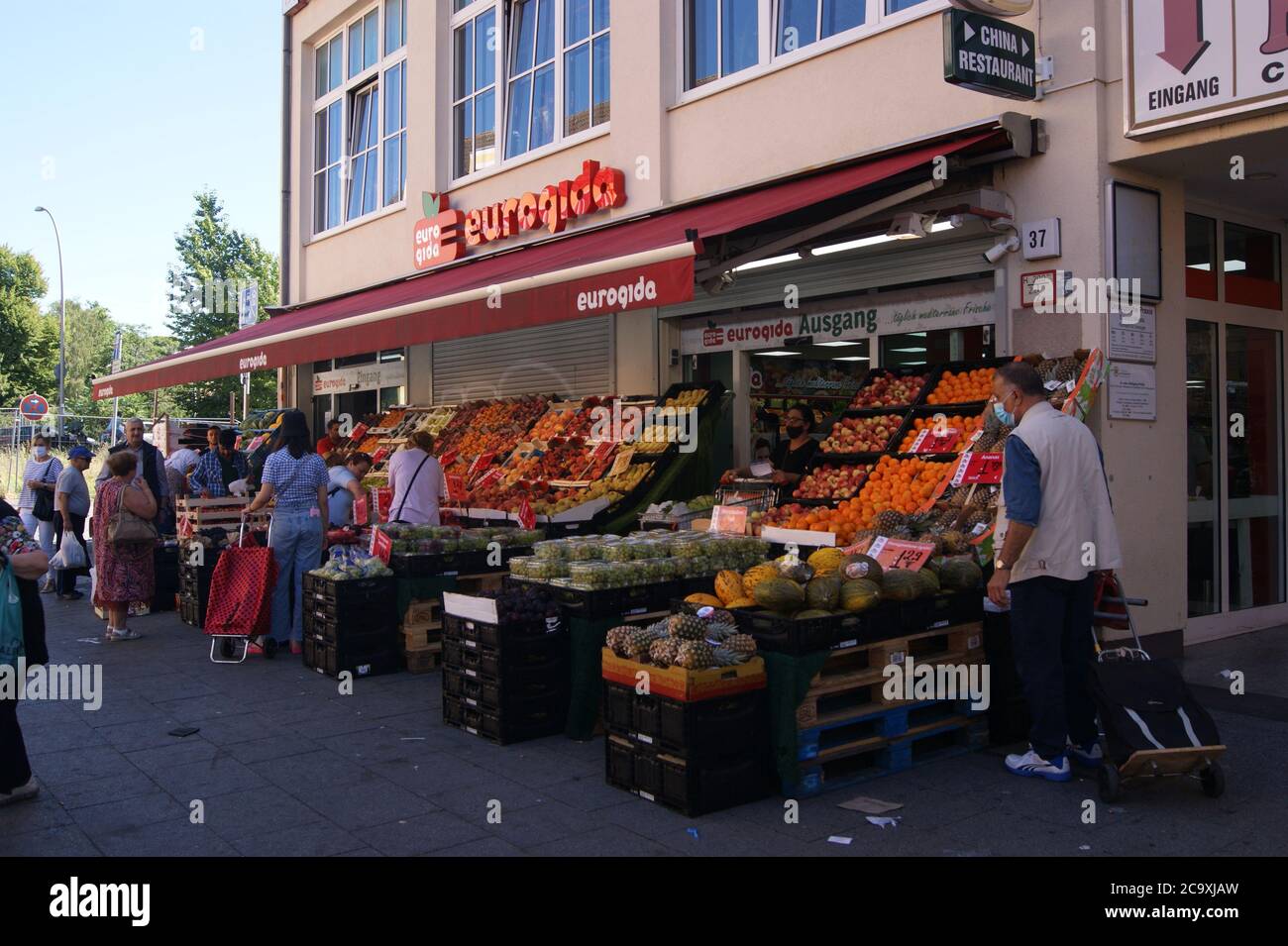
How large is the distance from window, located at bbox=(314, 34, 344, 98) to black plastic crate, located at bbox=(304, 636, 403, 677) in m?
14.9

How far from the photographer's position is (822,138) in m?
10.1

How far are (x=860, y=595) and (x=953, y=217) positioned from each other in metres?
3.99

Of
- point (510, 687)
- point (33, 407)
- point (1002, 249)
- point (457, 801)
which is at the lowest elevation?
point (457, 801)

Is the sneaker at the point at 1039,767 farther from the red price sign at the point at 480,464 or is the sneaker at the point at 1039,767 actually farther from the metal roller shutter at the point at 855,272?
the red price sign at the point at 480,464

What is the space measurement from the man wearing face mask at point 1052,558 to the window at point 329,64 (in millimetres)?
18085

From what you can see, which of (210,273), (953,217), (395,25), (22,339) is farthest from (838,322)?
(22,339)

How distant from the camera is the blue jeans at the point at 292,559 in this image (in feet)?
30.5

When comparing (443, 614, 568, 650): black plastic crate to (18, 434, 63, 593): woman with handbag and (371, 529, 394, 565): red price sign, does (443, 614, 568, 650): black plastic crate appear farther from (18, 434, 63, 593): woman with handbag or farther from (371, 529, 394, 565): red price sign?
(18, 434, 63, 593): woman with handbag

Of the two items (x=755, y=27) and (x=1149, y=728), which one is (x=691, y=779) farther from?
(x=755, y=27)

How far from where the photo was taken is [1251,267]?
9.59m
